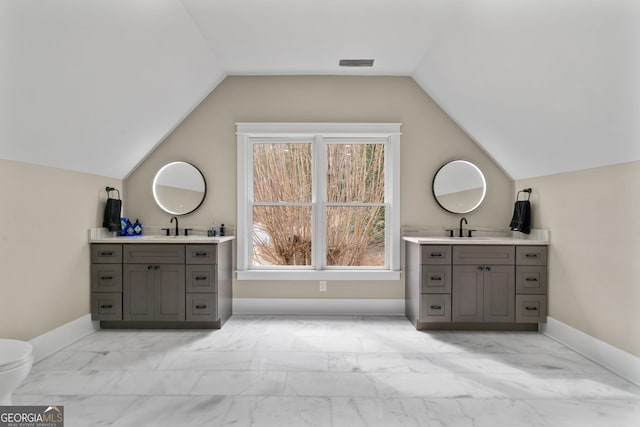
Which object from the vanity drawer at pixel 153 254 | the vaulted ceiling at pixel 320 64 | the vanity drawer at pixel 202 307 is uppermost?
the vaulted ceiling at pixel 320 64

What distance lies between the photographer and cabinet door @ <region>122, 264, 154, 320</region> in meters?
3.54

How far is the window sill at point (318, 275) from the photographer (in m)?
4.07

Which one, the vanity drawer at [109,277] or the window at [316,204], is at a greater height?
the window at [316,204]

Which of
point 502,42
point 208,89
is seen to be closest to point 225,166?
point 208,89

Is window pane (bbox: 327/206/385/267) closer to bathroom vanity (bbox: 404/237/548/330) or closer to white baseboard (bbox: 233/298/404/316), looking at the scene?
white baseboard (bbox: 233/298/404/316)

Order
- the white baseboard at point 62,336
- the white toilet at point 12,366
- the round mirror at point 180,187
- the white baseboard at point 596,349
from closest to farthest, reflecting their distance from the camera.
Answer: the white toilet at point 12,366, the white baseboard at point 596,349, the white baseboard at point 62,336, the round mirror at point 180,187

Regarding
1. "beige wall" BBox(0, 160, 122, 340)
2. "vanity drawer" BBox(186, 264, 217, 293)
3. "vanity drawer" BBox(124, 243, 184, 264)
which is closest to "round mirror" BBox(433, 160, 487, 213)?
"vanity drawer" BBox(186, 264, 217, 293)

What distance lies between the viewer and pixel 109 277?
3.54 m

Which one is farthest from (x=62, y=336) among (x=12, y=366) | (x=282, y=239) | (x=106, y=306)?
(x=282, y=239)

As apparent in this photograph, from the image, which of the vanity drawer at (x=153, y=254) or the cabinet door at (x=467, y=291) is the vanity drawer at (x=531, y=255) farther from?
the vanity drawer at (x=153, y=254)

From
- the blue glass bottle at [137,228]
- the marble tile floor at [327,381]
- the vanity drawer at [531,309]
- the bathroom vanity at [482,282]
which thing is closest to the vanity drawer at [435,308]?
the bathroom vanity at [482,282]

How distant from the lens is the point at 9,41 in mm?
1983

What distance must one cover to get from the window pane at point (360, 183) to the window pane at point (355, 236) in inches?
4.9

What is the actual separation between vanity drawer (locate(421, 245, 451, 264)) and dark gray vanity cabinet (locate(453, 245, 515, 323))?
7cm
